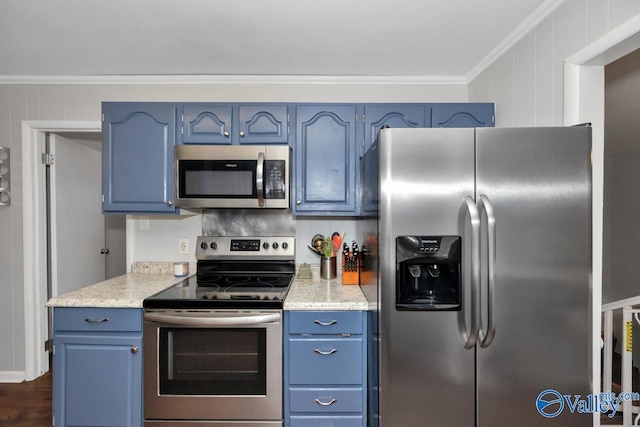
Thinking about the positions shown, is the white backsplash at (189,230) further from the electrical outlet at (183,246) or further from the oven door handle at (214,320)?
the oven door handle at (214,320)

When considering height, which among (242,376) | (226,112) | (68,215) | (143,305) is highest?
(226,112)

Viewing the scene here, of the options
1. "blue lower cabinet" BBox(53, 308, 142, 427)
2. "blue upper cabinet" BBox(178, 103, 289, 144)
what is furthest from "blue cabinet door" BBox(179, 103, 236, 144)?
"blue lower cabinet" BBox(53, 308, 142, 427)

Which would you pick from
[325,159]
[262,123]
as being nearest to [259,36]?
[262,123]

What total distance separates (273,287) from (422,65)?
183cm

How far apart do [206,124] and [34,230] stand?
1.70m

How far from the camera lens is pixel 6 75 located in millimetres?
2549

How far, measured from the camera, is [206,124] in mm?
2201

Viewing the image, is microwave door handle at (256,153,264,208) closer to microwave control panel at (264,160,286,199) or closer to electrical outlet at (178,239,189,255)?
microwave control panel at (264,160,286,199)

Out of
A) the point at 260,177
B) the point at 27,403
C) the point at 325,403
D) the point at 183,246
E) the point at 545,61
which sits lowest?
the point at 27,403

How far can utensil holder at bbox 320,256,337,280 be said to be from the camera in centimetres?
234

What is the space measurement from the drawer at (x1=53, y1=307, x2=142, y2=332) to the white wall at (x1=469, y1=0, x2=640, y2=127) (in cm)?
237

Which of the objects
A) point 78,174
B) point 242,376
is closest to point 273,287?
point 242,376

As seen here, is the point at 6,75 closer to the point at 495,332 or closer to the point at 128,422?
the point at 128,422

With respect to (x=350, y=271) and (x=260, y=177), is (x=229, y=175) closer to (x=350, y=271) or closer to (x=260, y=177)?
(x=260, y=177)
